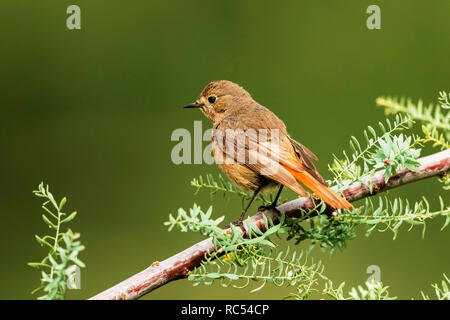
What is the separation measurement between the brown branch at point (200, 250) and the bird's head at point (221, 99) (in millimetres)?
1199

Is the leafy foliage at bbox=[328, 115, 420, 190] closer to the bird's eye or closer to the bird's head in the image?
the bird's head

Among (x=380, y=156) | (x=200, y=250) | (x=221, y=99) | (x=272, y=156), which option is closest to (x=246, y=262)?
(x=200, y=250)

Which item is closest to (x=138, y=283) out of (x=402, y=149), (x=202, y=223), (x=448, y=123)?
(x=202, y=223)

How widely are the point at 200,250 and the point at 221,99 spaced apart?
1811 millimetres

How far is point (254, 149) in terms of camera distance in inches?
106

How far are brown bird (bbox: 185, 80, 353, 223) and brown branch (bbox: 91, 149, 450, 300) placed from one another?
16 cm

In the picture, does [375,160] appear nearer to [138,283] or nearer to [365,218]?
[365,218]

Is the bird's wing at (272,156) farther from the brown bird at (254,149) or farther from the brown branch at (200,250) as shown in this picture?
the brown branch at (200,250)

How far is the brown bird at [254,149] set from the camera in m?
2.38

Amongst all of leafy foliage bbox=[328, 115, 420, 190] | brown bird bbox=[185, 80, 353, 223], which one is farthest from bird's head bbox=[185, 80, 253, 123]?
leafy foliage bbox=[328, 115, 420, 190]

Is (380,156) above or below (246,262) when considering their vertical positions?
above

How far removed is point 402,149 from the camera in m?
1.69

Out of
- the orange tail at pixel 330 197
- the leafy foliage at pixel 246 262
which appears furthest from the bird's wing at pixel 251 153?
the leafy foliage at pixel 246 262

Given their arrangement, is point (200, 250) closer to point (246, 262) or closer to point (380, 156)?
point (246, 262)
